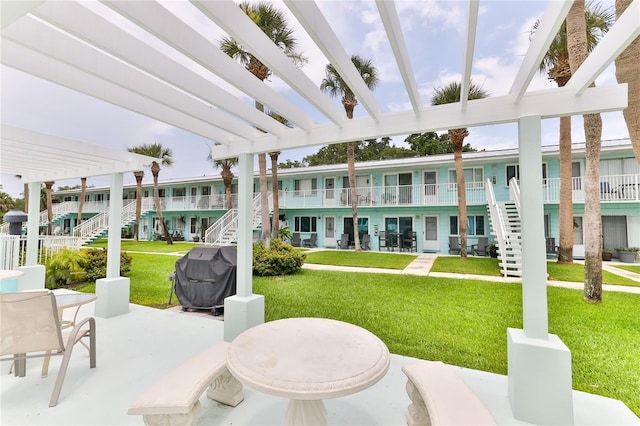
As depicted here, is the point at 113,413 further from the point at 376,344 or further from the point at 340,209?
the point at 340,209

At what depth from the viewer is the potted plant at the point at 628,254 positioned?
1146 cm

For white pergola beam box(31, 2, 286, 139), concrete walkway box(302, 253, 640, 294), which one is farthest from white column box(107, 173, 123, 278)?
concrete walkway box(302, 253, 640, 294)

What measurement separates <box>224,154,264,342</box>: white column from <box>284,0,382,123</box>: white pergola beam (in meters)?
2.02

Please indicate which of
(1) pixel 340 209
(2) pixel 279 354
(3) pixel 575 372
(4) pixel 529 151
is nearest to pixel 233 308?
(2) pixel 279 354

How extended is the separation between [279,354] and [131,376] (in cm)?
217

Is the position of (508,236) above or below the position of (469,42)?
below

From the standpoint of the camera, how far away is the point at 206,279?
5582 mm

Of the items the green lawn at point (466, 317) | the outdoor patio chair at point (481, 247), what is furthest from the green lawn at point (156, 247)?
the outdoor patio chair at point (481, 247)

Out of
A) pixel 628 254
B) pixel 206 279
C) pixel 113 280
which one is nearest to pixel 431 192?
pixel 628 254

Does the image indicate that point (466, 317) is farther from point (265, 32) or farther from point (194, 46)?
point (265, 32)

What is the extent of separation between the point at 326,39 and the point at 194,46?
994 mm

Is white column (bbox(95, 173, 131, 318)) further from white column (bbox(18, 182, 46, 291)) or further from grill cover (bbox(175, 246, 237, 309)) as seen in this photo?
white column (bbox(18, 182, 46, 291))

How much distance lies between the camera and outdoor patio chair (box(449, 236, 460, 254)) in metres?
14.2

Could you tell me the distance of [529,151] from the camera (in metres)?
2.61
